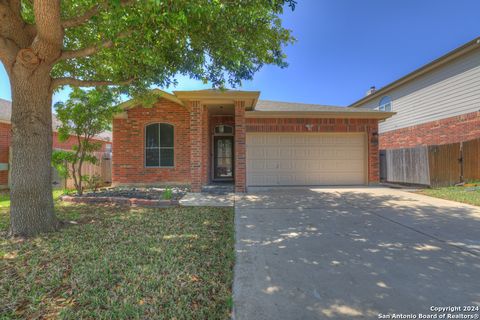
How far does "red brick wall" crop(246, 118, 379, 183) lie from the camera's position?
32.2 ft

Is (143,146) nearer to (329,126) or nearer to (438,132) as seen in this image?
(329,126)

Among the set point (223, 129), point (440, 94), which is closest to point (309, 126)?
point (223, 129)

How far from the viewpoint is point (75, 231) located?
4.33 meters

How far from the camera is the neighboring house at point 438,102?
35.2ft

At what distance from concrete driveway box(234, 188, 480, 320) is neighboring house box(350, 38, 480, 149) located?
7.78 meters

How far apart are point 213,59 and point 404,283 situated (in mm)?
5782

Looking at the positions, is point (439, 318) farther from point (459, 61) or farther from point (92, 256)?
point (459, 61)

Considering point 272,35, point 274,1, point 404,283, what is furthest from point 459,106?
point 404,283

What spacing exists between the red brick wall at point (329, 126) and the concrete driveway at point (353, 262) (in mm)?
4274

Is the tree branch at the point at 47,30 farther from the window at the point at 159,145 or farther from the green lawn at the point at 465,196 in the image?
the green lawn at the point at 465,196

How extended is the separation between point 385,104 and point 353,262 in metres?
16.6

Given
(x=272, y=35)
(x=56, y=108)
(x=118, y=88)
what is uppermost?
(x=272, y=35)

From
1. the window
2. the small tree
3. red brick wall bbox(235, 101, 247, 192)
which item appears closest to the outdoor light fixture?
red brick wall bbox(235, 101, 247, 192)

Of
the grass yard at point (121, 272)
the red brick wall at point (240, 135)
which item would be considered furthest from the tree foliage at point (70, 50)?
the red brick wall at point (240, 135)
